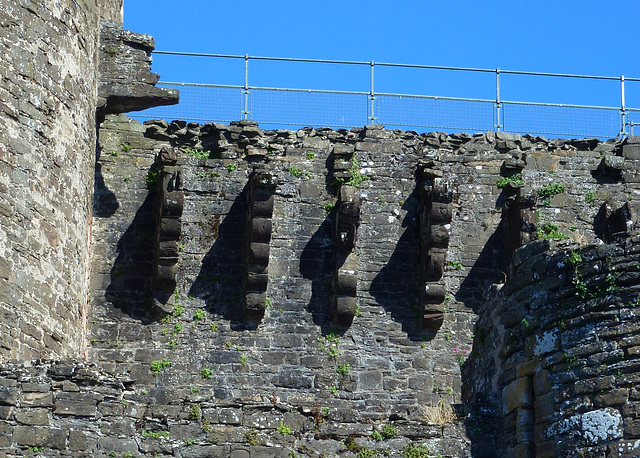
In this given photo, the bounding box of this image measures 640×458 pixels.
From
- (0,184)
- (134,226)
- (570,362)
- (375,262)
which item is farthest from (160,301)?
(570,362)

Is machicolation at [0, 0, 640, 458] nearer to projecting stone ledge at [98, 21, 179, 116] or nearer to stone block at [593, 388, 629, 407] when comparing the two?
projecting stone ledge at [98, 21, 179, 116]

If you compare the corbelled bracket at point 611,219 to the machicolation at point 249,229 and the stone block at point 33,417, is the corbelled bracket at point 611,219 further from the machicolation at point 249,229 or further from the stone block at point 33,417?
the stone block at point 33,417

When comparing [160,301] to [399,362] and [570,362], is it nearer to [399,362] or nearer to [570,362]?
[399,362]

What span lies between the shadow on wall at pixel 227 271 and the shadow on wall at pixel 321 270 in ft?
2.76

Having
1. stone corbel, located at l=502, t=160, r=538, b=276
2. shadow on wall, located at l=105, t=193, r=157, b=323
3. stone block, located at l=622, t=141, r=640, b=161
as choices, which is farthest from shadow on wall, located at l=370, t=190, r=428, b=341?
stone block, located at l=622, t=141, r=640, b=161

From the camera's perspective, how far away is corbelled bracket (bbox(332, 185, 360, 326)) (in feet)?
74.7

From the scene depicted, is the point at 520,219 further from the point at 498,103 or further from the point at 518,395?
the point at 518,395

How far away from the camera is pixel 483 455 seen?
1602 cm

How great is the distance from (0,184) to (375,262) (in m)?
6.57

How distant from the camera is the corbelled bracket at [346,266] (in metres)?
22.8

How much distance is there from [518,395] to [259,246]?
25.2 ft

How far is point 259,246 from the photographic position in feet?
74.3

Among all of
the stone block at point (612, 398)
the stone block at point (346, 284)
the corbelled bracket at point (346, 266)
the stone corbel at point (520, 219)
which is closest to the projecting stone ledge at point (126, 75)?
the corbelled bracket at point (346, 266)

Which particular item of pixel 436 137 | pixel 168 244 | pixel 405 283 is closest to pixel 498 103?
pixel 436 137
